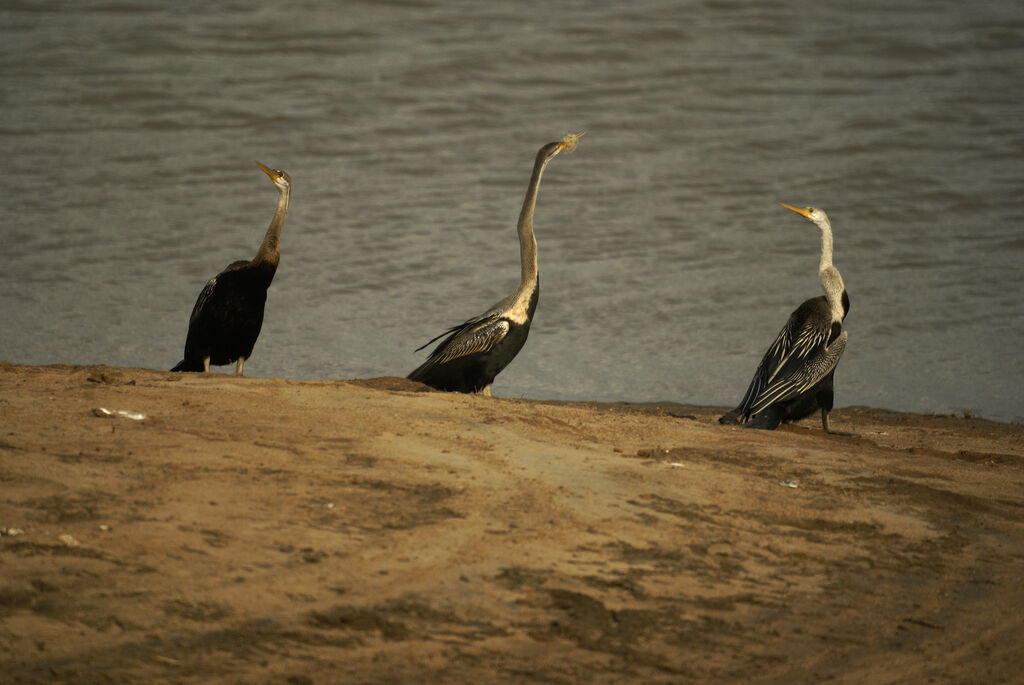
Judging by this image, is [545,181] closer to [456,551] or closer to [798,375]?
[798,375]

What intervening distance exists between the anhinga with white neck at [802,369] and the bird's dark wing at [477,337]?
1.45m

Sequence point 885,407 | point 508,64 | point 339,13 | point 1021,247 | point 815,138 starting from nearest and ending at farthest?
point 885,407 → point 1021,247 → point 815,138 → point 508,64 → point 339,13

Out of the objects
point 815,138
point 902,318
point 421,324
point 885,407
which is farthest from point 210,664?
point 815,138

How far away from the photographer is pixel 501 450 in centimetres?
549

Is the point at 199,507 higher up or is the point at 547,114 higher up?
the point at 547,114

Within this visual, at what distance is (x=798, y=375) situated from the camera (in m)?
8.09

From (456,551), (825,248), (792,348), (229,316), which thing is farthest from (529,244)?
(456,551)

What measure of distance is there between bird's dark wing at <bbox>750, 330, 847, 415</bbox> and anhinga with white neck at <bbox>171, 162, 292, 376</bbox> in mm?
3502

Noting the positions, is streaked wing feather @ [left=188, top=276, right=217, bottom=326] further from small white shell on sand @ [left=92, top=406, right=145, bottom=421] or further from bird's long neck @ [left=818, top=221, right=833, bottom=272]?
bird's long neck @ [left=818, top=221, right=833, bottom=272]

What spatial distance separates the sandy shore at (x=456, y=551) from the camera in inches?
145

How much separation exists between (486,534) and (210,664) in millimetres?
1238

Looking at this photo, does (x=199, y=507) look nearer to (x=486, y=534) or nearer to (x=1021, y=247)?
(x=486, y=534)

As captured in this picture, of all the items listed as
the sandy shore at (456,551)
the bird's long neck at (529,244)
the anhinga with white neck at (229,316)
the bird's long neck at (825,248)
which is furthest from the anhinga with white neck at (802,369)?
the anhinga with white neck at (229,316)

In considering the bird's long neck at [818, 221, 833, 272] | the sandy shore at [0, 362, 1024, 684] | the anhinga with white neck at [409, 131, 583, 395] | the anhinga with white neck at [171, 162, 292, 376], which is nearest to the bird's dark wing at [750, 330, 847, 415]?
the bird's long neck at [818, 221, 833, 272]
